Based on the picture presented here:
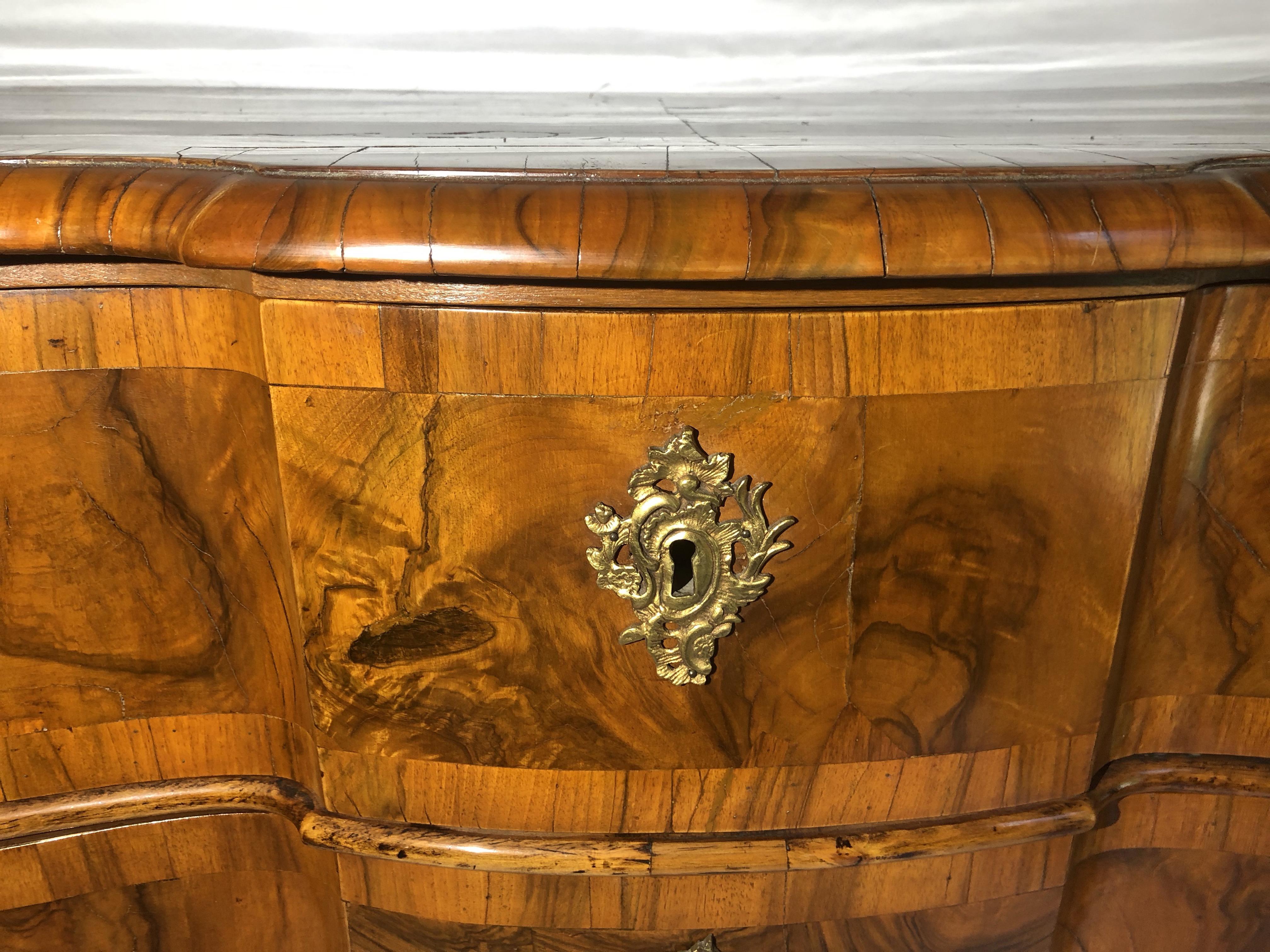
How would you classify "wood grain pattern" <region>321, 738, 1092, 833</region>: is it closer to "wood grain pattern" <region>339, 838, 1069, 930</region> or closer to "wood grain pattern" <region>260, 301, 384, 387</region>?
"wood grain pattern" <region>339, 838, 1069, 930</region>

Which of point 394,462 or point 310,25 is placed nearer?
point 394,462

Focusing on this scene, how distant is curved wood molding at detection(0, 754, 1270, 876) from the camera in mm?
559

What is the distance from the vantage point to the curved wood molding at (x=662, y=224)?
423 millimetres

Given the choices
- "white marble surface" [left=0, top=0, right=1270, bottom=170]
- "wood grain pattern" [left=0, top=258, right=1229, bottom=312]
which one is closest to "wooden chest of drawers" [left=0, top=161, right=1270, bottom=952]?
"wood grain pattern" [left=0, top=258, right=1229, bottom=312]

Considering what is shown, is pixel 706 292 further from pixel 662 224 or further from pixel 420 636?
pixel 420 636

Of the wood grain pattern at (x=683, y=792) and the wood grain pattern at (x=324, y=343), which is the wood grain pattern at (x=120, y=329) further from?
the wood grain pattern at (x=683, y=792)

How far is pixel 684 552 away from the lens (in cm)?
52

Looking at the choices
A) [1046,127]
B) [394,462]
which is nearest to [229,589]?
[394,462]

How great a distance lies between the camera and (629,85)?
836mm

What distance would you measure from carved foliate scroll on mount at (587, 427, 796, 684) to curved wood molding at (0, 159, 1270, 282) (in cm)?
10

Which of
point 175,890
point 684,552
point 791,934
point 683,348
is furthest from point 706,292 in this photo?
point 175,890

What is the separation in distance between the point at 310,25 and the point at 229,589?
0.54m

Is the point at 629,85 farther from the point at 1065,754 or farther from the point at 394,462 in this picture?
the point at 1065,754

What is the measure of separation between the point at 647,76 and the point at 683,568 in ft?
1.65
